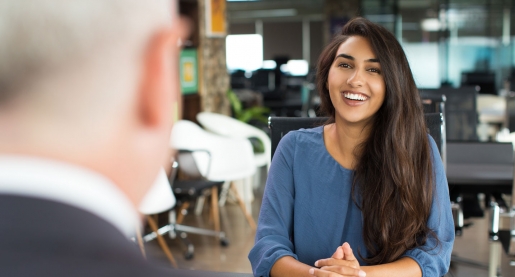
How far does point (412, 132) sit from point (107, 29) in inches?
57.6

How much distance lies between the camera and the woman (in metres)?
1.61

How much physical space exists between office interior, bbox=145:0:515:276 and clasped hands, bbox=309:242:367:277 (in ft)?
1.11

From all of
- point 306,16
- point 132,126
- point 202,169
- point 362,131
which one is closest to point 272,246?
point 362,131

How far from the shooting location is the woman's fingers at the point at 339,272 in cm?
147

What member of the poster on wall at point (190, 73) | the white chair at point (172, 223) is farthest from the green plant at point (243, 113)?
the white chair at point (172, 223)

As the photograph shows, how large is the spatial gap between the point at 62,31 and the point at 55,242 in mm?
86

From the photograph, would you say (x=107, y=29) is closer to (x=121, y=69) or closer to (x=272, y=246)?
(x=121, y=69)

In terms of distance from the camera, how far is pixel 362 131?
173 centimetres

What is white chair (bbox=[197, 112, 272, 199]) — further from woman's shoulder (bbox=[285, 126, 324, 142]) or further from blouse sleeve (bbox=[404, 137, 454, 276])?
blouse sleeve (bbox=[404, 137, 454, 276])

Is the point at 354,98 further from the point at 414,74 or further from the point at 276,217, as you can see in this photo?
the point at 276,217

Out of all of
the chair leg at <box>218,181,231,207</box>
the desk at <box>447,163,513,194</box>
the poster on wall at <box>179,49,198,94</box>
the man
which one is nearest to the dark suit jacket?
the man

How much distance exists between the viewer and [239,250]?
4344 mm

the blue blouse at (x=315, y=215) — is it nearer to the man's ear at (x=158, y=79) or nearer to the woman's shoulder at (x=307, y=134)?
the woman's shoulder at (x=307, y=134)

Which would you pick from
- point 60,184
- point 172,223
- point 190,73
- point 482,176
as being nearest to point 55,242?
point 60,184
